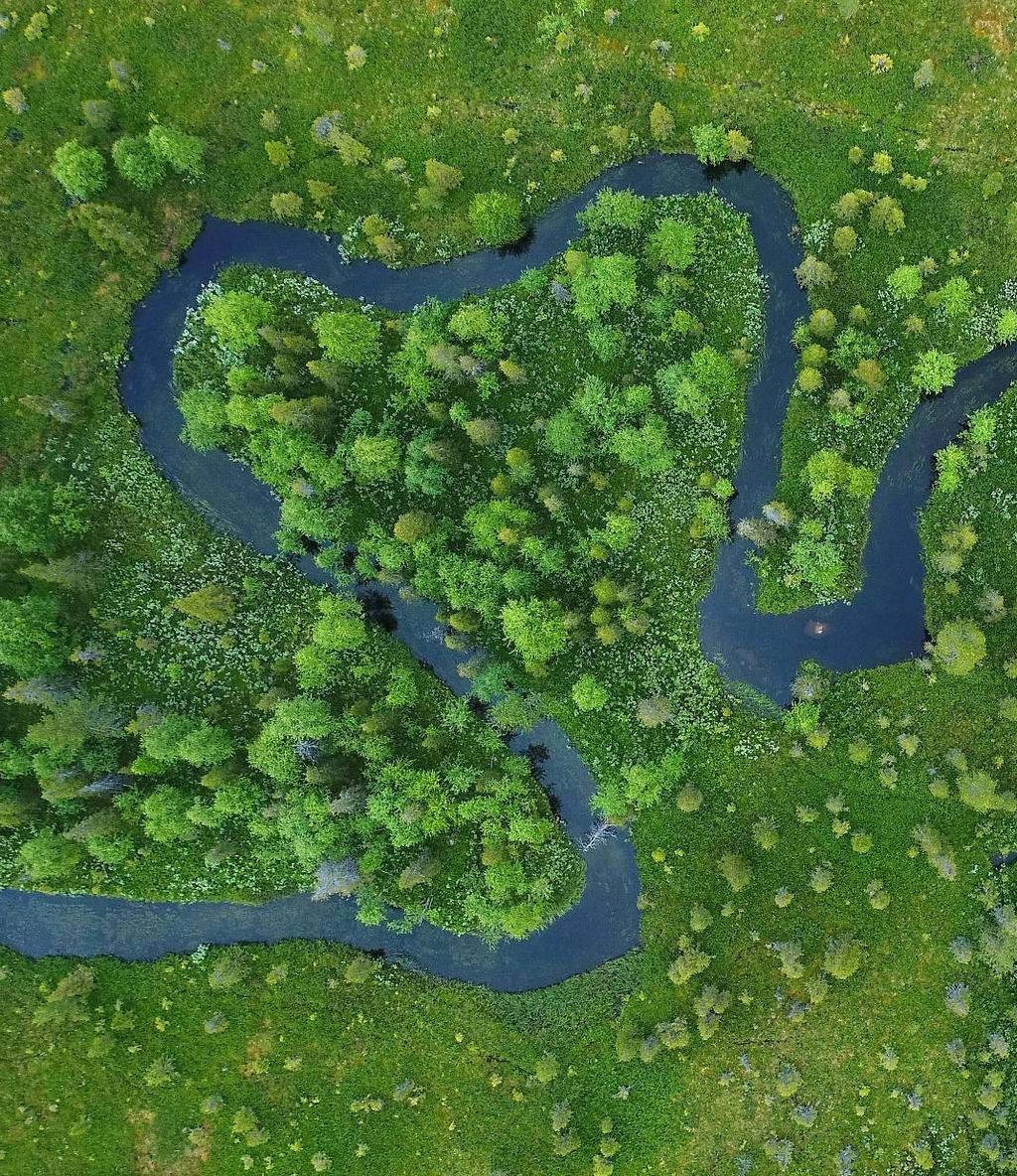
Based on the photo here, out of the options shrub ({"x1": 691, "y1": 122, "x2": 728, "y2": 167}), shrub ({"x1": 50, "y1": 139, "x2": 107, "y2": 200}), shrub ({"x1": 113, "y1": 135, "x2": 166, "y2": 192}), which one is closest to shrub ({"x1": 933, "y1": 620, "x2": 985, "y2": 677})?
shrub ({"x1": 691, "y1": 122, "x2": 728, "y2": 167})

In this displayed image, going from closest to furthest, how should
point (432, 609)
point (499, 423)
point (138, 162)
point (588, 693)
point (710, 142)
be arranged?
point (588, 693) → point (138, 162) → point (710, 142) → point (499, 423) → point (432, 609)

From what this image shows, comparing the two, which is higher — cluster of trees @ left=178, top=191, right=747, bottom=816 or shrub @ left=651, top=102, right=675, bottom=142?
shrub @ left=651, top=102, right=675, bottom=142

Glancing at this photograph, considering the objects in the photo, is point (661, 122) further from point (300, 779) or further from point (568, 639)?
point (300, 779)

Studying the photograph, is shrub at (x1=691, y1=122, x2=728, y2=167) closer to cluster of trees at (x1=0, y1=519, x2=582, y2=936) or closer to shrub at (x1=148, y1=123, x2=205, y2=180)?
shrub at (x1=148, y1=123, x2=205, y2=180)

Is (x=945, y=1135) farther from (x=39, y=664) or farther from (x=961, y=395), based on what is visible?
(x=39, y=664)

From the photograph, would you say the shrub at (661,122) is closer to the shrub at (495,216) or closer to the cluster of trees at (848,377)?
the shrub at (495,216)

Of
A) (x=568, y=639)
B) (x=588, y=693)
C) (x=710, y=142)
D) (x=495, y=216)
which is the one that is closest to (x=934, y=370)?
(x=710, y=142)

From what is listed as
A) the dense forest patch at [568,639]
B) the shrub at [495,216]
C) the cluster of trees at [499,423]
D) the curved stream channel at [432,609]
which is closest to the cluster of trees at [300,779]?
the dense forest patch at [568,639]
